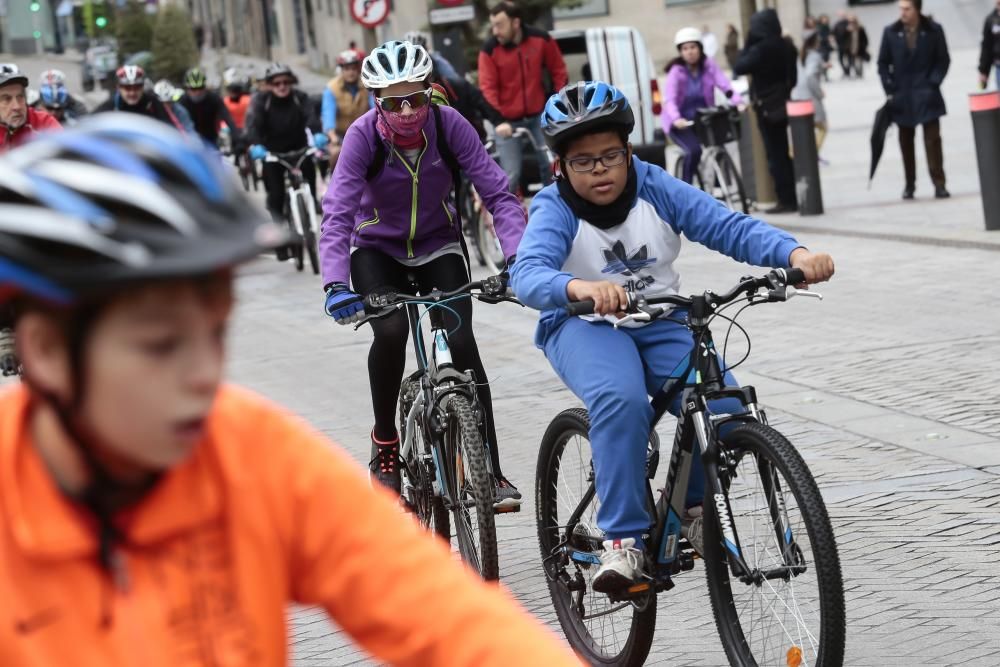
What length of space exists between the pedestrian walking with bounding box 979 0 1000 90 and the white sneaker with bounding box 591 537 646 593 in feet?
44.5

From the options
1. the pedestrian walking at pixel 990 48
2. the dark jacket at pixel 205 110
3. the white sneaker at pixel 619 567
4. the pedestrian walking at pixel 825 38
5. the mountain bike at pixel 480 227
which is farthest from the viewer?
the pedestrian walking at pixel 825 38

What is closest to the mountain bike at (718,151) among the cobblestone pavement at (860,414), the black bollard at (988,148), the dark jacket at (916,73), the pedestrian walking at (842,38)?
the dark jacket at (916,73)

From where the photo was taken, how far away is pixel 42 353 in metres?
1.64

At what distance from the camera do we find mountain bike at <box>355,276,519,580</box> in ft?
19.3

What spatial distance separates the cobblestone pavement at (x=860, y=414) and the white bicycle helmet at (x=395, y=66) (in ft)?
5.20

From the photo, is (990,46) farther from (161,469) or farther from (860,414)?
(161,469)

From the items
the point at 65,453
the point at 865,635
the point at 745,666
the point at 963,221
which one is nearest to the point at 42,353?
the point at 65,453

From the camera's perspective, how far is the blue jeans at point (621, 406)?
4.89 meters

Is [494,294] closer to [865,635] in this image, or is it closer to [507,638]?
[865,635]

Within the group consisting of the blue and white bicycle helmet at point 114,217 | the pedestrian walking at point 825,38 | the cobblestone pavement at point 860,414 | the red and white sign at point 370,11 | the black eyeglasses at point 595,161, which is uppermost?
the red and white sign at point 370,11

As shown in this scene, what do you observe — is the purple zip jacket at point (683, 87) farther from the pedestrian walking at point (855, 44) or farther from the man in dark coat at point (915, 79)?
the pedestrian walking at point (855, 44)

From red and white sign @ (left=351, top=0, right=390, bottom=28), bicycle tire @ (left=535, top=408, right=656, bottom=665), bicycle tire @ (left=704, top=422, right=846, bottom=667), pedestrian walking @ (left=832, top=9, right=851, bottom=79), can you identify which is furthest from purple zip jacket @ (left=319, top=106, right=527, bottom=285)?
pedestrian walking @ (left=832, top=9, right=851, bottom=79)

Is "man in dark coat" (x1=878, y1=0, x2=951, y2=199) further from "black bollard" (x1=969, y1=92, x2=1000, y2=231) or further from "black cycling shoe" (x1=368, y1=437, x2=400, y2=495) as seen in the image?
"black cycling shoe" (x1=368, y1=437, x2=400, y2=495)

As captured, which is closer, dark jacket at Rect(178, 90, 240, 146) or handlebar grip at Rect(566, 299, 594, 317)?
handlebar grip at Rect(566, 299, 594, 317)
